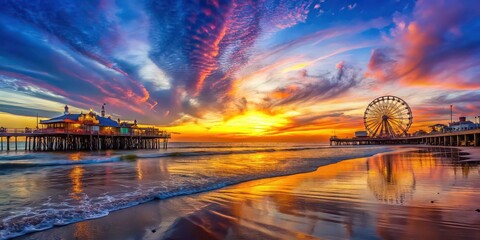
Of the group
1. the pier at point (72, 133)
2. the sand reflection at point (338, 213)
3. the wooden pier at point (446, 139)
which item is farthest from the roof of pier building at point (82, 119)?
the wooden pier at point (446, 139)

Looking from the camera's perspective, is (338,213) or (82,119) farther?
(82,119)

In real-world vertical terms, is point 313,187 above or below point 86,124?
below

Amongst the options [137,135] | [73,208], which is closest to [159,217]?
[73,208]

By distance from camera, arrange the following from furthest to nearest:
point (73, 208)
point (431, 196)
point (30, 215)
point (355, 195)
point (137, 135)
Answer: point (137, 135)
point (355, 195)
point (431, 196)
point (73, 208)
point (30, 215)

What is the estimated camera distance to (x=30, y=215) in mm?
6770

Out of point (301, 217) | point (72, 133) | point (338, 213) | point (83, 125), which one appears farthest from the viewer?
point (83, 125)

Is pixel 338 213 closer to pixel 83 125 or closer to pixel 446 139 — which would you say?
pixel 83 125

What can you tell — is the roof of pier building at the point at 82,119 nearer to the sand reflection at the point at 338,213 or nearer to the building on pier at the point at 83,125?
the building on pier at the point at 83,125

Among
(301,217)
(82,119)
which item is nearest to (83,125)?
(82,119)

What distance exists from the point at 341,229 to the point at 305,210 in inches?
67.8

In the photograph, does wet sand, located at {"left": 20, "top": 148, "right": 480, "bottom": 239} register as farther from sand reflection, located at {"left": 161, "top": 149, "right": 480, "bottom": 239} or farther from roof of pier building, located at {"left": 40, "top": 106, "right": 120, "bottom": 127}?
roof of pier building, located at {"left": 40, "top": 106, "right": 120, "bottom": 127}

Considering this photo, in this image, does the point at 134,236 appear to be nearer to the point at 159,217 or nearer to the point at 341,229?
the point at 159,217

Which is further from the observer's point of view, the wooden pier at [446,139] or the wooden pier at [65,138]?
the wooden pier at [446,139]

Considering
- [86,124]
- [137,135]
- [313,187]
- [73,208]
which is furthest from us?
[137,135]
